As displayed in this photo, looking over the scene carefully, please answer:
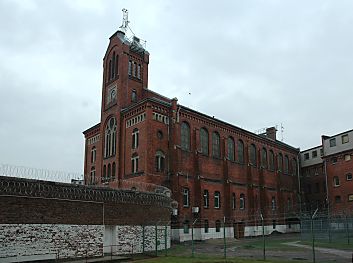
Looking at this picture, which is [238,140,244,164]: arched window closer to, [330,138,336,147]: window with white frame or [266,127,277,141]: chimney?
[266,127,277,141]: chimney

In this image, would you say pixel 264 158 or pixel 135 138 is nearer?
pixel 135 138

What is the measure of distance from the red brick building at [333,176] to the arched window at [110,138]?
29.9 m

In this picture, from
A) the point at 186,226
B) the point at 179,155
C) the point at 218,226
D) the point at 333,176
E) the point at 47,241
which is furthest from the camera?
the point at 333,176

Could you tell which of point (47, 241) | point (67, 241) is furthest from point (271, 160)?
point (47, 241)

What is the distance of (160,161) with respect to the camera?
1490 inches

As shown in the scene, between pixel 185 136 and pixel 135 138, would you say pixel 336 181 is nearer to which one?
pixel 185 136

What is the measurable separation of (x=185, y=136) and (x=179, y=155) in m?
3.09

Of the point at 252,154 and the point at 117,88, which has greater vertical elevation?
the point at 117,88

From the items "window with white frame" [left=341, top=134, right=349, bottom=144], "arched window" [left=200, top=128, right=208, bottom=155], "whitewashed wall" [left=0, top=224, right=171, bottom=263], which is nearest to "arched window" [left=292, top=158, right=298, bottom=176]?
"window with white frame" [left=341, top=134, right=349, bottom=144]

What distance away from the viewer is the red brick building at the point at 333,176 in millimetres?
49875

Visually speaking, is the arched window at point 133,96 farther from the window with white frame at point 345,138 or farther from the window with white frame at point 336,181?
the window with white frame at point 336,181

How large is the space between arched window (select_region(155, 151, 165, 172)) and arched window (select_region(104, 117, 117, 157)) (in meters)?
6.54

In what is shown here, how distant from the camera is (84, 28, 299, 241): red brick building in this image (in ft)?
124

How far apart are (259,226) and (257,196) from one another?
405cm
